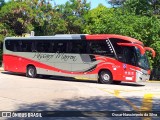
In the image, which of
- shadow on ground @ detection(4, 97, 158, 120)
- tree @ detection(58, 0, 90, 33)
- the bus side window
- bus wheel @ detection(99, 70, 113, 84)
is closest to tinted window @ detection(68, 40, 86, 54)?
bus wheel @ detection(99, 70, 113, 84)

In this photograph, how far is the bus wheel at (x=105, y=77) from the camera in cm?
2173

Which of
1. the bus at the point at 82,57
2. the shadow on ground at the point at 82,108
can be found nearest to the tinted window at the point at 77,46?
the bus at the point at 82,57

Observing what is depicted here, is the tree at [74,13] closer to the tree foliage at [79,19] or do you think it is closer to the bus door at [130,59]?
the tree foliage at [79,19]

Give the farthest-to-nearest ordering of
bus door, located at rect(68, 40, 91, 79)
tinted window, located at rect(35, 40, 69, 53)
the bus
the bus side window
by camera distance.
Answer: the bus side window
tinted window, located at rect(35, 40, 69, 53)
bus door, located at rect(68, 40, 91, 79)
the bus

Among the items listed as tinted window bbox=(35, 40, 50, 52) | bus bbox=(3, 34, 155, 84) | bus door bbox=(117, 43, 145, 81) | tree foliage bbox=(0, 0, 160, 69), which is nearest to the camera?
bus door bbox=(117, 43, 145, 81)

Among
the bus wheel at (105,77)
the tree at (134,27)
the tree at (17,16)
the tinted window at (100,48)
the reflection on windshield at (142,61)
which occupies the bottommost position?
the bus wheel at (105,77)

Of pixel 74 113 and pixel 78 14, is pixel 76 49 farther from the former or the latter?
pixel 78 14

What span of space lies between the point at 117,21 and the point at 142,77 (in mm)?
12413

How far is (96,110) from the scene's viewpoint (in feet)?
36.7

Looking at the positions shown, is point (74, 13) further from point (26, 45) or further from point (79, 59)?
point (79, 59)

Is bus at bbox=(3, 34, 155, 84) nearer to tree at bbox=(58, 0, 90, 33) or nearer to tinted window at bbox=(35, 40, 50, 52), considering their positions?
tinted window at bbox=(35, 40, 50, 52)

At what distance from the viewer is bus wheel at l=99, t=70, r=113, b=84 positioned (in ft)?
71.3

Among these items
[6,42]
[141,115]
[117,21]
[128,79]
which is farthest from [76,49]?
[141,115]

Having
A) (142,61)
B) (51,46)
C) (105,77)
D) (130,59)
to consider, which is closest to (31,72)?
(51,46)
